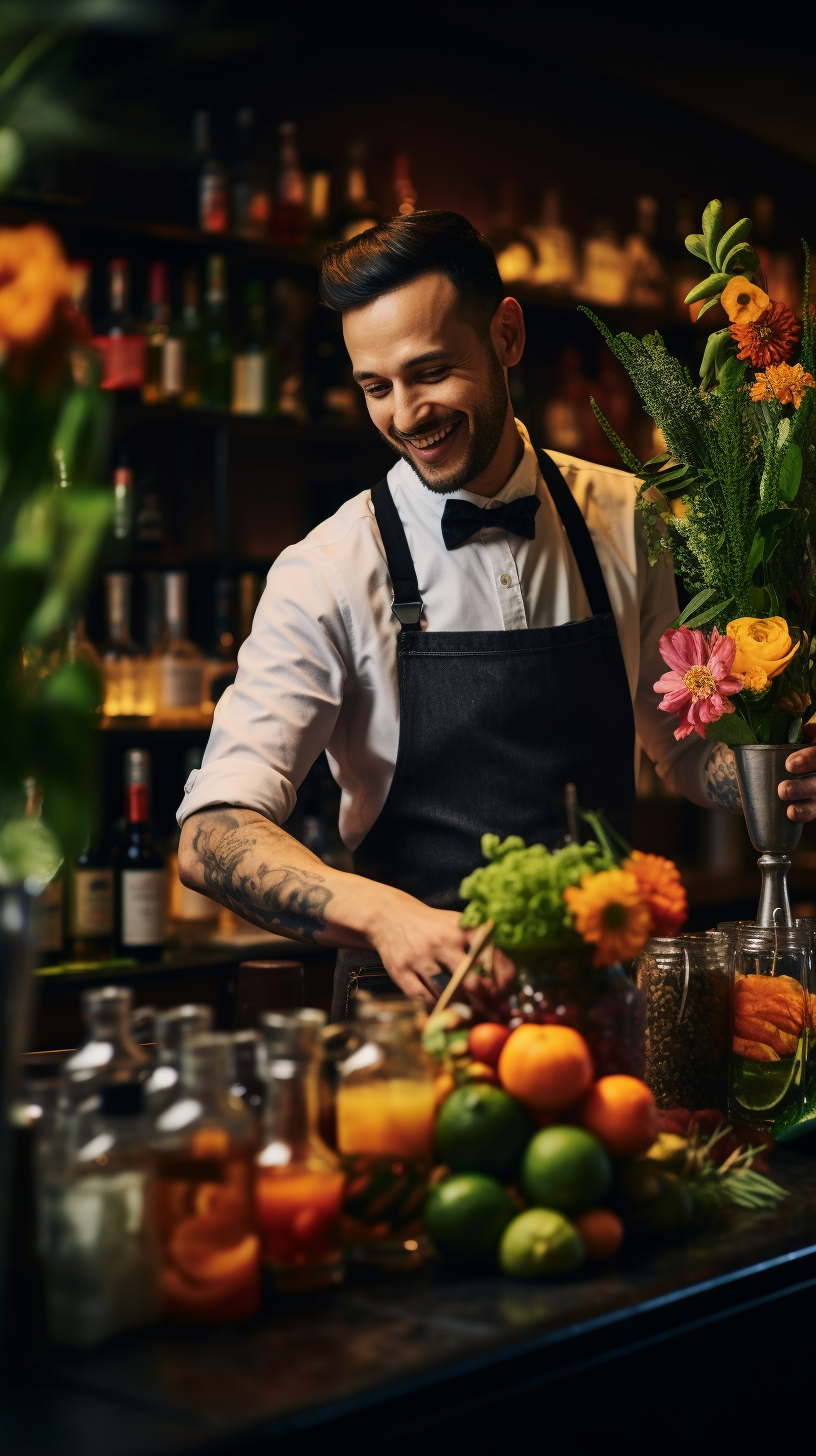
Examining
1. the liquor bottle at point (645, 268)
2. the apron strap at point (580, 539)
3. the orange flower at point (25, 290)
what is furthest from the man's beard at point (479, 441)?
the liquor bottle at point (645, 268)

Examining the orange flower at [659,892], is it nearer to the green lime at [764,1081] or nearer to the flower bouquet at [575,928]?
the flower bouquet at [575,928]

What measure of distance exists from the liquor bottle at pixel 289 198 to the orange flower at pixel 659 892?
2526 mm

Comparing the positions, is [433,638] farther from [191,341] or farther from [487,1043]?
[191,341]

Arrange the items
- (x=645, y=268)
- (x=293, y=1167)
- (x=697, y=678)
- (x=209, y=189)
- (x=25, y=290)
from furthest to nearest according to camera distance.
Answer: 1. (x=645, y=268)
2. (x=209, y=189)
3. (x=697, y=678)
4. (x=293, y=1167)
5. (x=25, y=290)

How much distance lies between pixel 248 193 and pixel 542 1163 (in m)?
2.76

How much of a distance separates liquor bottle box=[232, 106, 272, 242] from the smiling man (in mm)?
1371

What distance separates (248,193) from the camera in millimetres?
3295

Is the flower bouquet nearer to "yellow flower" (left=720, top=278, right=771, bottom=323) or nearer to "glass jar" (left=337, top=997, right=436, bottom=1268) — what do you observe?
"glass jar" (left=337, top=997, right=436, bottom=1268)

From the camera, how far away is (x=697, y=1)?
3451 millimetres

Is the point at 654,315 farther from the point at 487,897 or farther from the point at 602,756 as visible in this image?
the point at 487,897

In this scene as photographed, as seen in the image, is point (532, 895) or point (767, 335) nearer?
point (532, 895)

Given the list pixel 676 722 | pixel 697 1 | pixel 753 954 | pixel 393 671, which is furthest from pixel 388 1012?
pixel 697 1

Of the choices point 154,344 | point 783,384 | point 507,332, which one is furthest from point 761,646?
point 154,344

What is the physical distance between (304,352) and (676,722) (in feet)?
5.43
